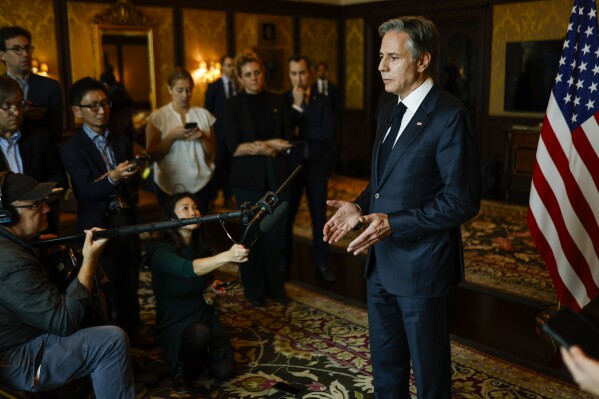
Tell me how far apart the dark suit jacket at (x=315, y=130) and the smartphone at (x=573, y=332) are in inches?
124

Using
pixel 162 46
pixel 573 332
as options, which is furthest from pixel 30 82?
pixel 162 46

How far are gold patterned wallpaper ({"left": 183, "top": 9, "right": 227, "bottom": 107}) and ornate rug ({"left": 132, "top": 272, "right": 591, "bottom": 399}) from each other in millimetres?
5368

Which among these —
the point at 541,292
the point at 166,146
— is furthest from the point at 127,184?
the point at 541,292

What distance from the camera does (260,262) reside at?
416 cm

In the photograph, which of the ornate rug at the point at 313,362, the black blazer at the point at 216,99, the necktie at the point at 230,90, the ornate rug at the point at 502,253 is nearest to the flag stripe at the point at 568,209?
the ornate rug at the point at 313,362

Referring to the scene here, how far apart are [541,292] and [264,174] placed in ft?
7.26

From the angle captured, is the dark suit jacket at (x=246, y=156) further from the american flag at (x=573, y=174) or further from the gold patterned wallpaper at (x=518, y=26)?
the gold patterned wallpaper at (x=518, y=26)

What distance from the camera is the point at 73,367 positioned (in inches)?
92.4

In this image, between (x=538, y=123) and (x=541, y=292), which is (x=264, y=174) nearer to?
(x=541, y=292)

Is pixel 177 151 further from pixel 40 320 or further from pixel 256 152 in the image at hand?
pixel 40 320

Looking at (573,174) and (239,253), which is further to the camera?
(573,174)

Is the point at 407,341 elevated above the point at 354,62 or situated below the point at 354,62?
below

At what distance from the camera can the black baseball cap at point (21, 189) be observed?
2285 mm

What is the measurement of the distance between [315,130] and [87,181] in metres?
1.85
